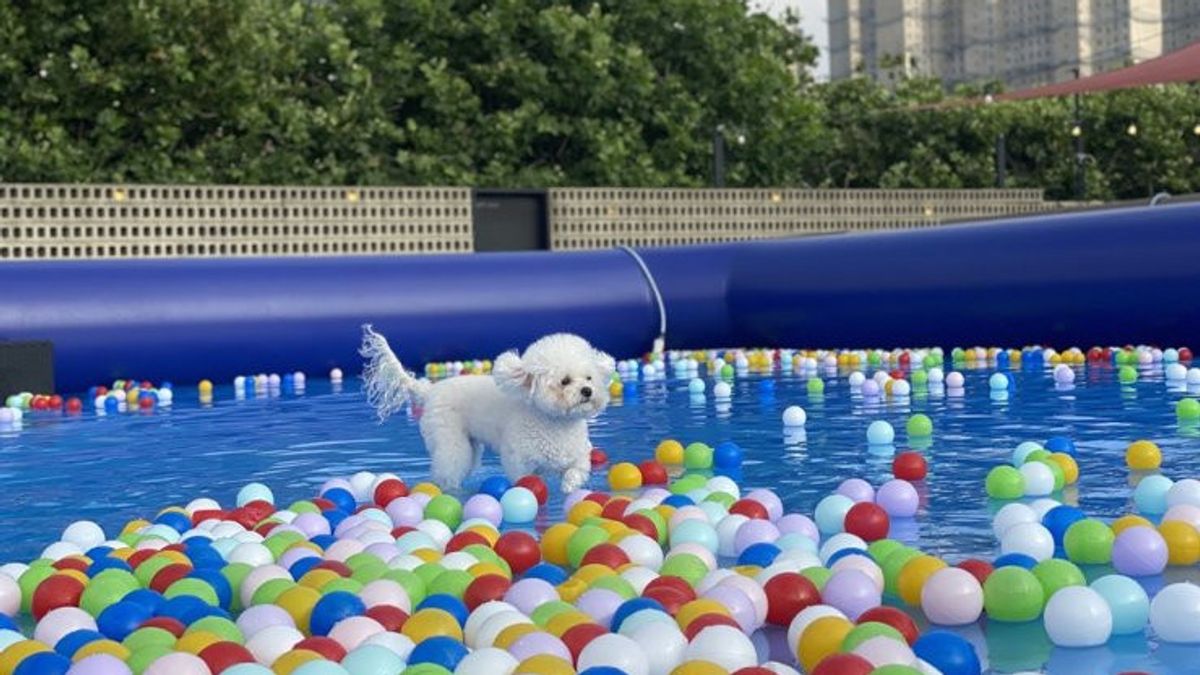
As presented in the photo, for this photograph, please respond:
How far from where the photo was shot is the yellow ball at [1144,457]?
4.12 meters

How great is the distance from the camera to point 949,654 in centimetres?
225

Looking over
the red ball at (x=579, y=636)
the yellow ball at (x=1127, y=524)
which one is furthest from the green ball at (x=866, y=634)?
the yellow ball at (x=1127, y=524)

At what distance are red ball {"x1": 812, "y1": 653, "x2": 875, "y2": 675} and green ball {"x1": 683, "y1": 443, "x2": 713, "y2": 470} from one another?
8.00ft

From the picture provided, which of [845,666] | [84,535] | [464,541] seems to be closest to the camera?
[845,666]

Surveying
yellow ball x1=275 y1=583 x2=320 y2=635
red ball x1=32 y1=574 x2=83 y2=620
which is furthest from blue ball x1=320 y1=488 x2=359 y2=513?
yellow ball x1=275 y1=583 x2=320 y2=635

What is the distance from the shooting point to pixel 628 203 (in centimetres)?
1308

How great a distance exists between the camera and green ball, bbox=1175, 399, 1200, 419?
5.18m

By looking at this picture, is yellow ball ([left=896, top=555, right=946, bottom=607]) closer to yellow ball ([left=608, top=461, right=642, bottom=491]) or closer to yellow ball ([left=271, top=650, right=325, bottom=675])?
yellow ball ([left=271, top=650, right=325, bottom=675])

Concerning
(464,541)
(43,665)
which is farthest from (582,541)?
(43,665)

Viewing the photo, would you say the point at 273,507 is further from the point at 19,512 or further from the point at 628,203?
the point at 628,203

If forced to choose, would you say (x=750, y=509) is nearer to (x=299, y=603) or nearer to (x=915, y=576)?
(x=915, y=576)

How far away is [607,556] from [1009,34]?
2235 inches

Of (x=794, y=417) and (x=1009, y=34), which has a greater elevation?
(x=1009, y=34)

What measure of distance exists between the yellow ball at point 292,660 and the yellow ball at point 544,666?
35cm
